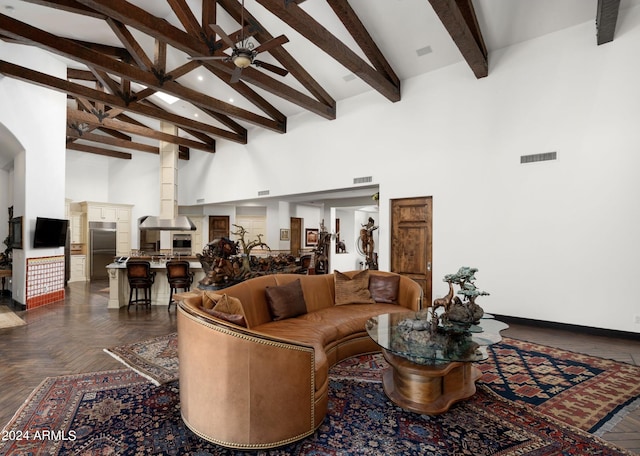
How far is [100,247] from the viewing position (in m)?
10.5

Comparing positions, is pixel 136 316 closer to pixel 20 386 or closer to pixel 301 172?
pixel 20 386

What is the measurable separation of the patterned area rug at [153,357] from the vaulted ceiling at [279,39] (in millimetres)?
3620

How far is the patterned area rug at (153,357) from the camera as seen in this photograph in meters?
3.21

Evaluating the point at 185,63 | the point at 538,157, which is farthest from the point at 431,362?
the point at 185,63

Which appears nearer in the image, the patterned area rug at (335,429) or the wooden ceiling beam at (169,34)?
the patterned area rug at (335,429)

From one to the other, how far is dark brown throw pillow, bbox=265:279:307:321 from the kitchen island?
3106 mm

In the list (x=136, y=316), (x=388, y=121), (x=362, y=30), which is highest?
(x=362, y=30)

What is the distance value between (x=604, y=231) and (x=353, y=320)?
3697 mm

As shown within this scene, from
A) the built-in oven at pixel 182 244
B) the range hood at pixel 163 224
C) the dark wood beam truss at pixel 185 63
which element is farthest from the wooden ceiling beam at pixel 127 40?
the built-in oven at pixel 182 244

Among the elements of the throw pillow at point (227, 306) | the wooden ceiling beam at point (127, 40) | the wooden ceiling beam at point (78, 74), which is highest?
the wooden ceiling beam at point (78, 74)

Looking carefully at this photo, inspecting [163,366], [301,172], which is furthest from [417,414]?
[301,172]

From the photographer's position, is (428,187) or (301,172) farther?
(301,172)

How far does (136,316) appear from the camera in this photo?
562 cm

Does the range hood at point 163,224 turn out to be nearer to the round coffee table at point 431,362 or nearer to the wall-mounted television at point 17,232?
the wall-mounted television at point 17,232
